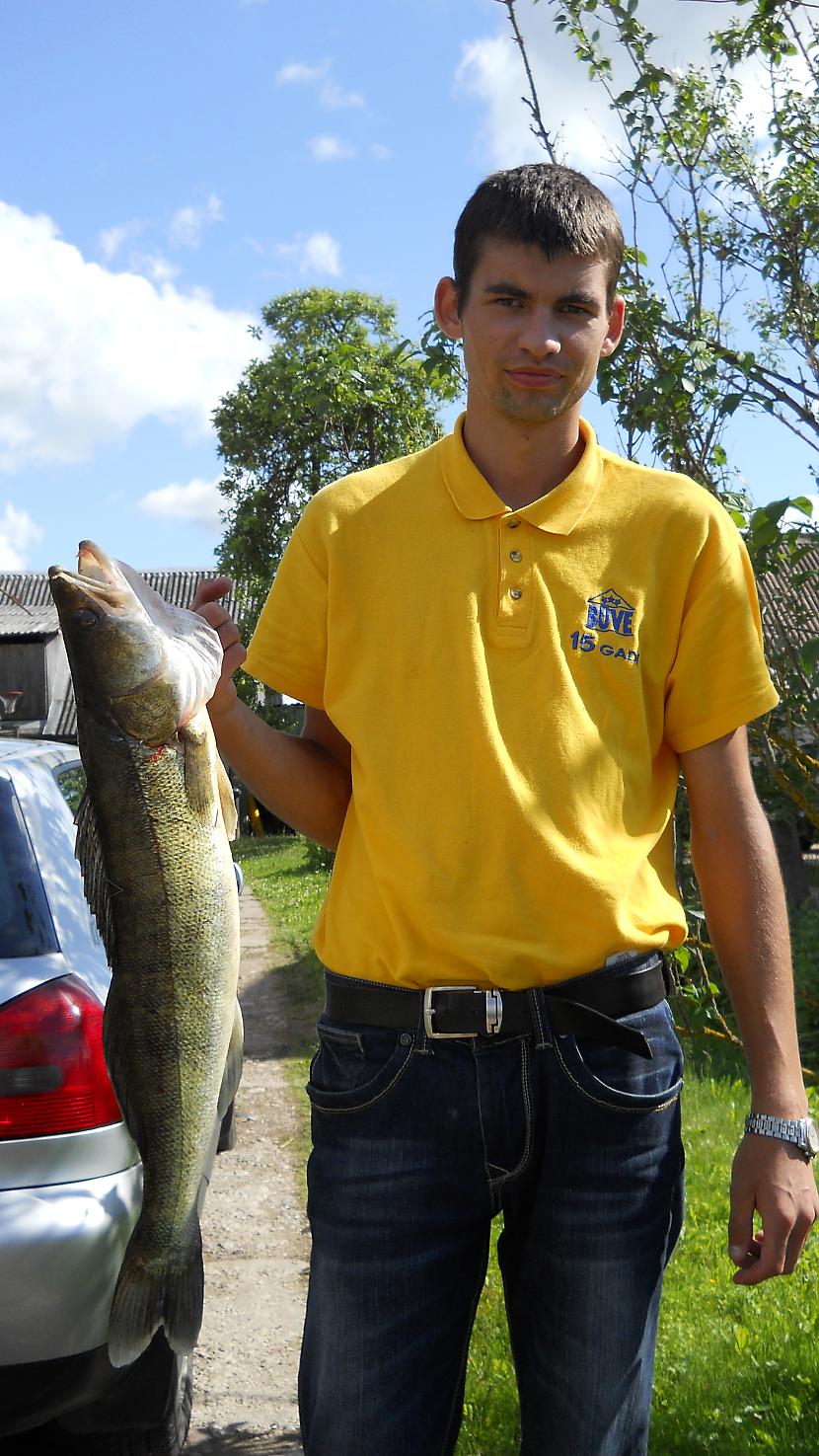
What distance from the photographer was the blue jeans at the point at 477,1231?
197 cm

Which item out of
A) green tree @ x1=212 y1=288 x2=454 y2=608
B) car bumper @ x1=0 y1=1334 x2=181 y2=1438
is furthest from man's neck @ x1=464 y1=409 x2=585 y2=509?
green tree @ x1=212 y1=288 x2=454 y2=608

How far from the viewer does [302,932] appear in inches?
504

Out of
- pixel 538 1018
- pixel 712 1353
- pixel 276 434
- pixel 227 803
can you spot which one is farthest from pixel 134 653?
pixel 276 434

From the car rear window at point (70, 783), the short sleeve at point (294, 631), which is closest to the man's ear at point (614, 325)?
the short sleeve at point (294, 631)

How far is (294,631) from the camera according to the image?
229 centimetres

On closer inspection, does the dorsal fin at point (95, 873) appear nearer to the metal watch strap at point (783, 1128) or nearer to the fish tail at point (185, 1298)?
the fish tail at point (185, 1298)

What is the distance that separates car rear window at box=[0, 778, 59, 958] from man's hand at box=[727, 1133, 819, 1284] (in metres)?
1.74

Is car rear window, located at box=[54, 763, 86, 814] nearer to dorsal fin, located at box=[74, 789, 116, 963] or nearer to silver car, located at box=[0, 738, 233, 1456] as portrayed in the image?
silver car, located at box=[0, 738, 233, 1456]

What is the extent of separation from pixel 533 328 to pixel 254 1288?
13.1 feet

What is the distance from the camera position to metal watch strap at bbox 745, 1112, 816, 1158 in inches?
79.4

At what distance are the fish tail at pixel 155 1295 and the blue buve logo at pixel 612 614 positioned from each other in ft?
3.88

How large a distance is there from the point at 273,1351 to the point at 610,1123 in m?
2.93

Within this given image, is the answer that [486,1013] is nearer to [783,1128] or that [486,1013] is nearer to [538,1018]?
[538,1018]

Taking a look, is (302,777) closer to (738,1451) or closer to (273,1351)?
(738,1451)
